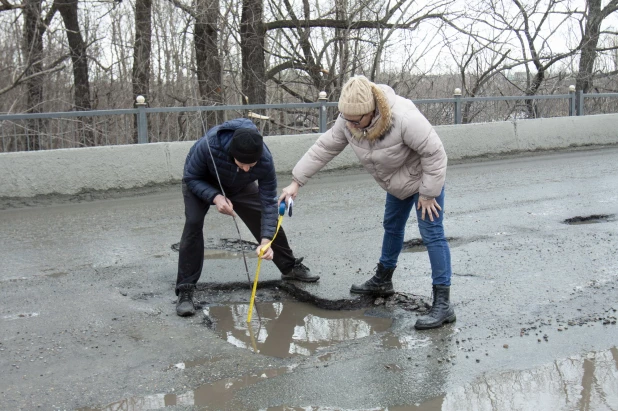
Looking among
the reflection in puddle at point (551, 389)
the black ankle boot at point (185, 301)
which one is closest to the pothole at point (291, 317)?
the black ankle boot at point (185, 301)

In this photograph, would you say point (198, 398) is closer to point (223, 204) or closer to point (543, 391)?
point (223, 204)

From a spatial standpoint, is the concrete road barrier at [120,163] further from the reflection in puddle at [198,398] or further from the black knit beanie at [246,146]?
the reflection in puddle at [198,398]

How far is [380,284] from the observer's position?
17.1 feet

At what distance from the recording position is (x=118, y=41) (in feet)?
59.6

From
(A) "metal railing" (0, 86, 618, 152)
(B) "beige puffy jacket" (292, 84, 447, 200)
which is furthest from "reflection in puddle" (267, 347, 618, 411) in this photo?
(A) "metal railing" (0, 86, 618, 152)

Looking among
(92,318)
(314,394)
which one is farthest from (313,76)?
(314,394)

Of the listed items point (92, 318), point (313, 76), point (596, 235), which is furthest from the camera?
point (313, 76)

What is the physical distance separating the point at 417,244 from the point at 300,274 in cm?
165

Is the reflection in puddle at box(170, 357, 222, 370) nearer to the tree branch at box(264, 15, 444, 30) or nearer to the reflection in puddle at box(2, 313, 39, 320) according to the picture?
the reflection in puddle at box(2, 313, 39, 320)

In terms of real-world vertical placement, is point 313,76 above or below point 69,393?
above

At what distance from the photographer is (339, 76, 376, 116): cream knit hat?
4.23 meters

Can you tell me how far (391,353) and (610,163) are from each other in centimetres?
930

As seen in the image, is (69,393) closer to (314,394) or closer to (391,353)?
(314,394)

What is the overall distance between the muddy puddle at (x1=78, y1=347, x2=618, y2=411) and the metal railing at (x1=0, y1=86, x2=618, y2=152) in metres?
5.07
